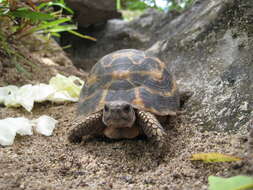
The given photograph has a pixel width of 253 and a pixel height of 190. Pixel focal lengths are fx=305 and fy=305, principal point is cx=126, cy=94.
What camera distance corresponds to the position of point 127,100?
7.27 ft

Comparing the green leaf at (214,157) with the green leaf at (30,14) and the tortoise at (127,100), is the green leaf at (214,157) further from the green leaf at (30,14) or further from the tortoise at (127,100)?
the green leaf at (30,14)

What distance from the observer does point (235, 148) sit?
1780 millimetres

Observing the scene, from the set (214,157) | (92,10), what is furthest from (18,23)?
(214,157)

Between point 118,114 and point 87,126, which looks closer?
point 118,114

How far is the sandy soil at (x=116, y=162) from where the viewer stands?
1.60 meters

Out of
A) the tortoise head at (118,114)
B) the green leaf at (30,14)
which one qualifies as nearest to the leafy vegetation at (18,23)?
Result: the green leaf at (30,14)

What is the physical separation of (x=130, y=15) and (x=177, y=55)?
572cm

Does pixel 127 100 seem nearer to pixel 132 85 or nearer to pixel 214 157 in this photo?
pixel 132 85

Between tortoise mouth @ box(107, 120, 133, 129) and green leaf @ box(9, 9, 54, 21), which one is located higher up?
green leaf @ box(9, 9, 54, 21)

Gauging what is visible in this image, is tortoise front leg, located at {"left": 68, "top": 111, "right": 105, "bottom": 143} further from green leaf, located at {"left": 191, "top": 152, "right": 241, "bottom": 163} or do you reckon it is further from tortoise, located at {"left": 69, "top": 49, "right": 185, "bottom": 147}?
green leaf, located at {"left": 191, "top": 152, "right": 241, "bottom": 163}

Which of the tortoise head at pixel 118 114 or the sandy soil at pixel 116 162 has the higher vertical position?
the tortoise head at pixel 118 114

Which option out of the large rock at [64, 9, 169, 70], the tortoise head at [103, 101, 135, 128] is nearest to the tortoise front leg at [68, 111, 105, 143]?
the tortoise head at [103, 101, 135, 128]

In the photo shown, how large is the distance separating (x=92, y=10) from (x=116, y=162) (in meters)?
4.29

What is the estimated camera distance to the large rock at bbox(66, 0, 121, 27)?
218 inches
